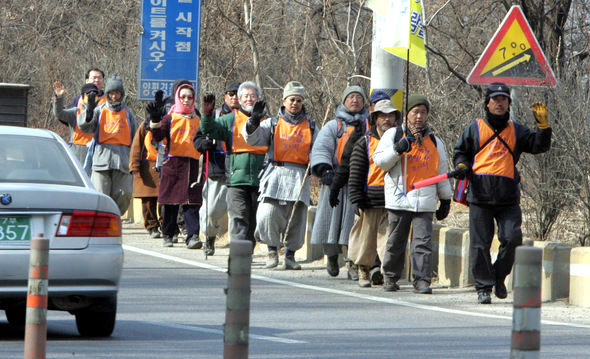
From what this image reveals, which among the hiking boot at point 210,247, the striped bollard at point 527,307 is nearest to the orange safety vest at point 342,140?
the hiking boot at point 210,247

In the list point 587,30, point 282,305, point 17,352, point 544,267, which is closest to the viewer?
point 17,352

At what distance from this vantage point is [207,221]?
51.1ft

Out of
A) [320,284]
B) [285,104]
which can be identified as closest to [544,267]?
[320,284]

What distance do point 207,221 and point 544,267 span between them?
4.86 meters

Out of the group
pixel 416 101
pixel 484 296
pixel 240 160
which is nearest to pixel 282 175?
pixel 240 160

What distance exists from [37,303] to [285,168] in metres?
7.14

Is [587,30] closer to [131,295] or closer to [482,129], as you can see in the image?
[482,129]

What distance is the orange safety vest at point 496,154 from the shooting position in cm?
1173

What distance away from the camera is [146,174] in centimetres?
1784

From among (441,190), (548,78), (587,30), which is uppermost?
(587,30)

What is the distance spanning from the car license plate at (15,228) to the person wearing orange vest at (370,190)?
15.8 ft

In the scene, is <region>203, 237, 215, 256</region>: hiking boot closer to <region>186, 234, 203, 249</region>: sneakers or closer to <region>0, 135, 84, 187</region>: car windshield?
<region>186, 234, 203, 249</region>: sneakers

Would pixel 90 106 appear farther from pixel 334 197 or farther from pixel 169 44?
pixel 334 197

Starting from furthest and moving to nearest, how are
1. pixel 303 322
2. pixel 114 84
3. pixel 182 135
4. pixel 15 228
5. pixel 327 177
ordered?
1. pixel 114 84
2. pixel 182 135
3. pixel 327 177
4. pixel 303 322
5. pixel 15 228
